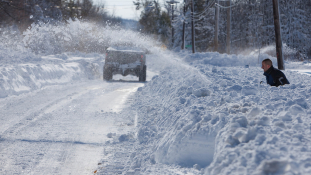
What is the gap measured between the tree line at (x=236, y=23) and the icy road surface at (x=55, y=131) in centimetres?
3548

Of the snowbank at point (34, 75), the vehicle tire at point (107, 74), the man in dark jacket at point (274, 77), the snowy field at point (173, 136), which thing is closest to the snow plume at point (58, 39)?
the snowbank at point (34, 75)

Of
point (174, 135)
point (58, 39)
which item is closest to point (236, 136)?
point (174, 135)

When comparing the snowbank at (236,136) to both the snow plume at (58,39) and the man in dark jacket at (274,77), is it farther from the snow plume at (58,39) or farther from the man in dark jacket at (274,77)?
the snow plume at (58,39)

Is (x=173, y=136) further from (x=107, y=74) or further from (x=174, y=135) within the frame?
(x=107, y=74)

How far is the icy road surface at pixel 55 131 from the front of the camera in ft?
13.8

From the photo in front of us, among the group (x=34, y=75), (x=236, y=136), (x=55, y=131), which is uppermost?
(x=34, y=75)

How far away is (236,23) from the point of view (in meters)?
63.2

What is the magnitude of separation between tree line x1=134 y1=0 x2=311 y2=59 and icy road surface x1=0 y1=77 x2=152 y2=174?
35.5 m

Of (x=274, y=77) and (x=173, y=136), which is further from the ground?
(x=274, y=77)

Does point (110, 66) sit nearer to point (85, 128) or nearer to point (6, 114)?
point (6, 114)

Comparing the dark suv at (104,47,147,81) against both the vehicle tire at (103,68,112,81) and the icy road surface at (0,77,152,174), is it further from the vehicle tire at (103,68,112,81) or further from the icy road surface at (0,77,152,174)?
the icy road surface at (0,77,152,174)

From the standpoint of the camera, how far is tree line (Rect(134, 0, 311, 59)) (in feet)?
158

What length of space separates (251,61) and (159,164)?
24230 mm

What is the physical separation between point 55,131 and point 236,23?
2425 inches
